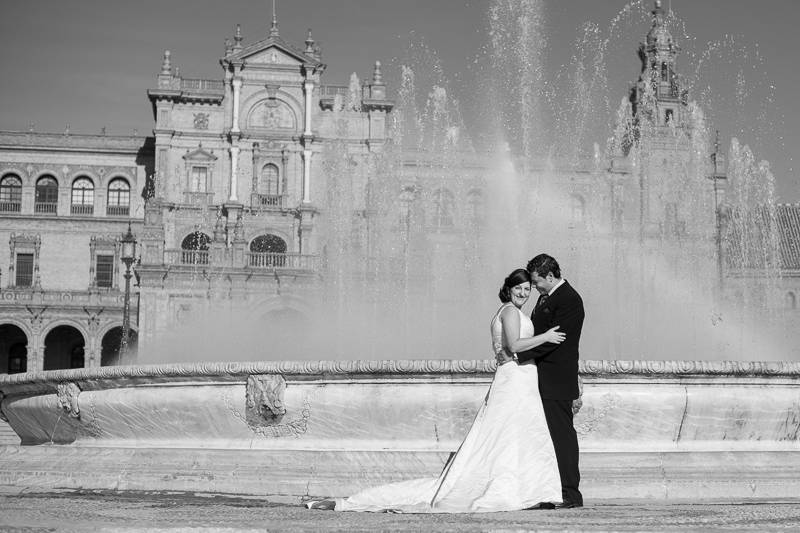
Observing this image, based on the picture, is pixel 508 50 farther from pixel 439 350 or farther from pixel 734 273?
pixel 734 273

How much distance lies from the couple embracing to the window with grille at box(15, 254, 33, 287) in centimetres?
5016

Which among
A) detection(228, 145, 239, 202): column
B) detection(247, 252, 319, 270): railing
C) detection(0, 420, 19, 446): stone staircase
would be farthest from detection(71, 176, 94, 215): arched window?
detection(0, 420, 19, 446): stone staircase

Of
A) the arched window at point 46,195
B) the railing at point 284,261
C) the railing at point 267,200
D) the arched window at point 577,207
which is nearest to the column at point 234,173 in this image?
the railing at point 267,200

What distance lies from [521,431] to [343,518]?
48.4 inches

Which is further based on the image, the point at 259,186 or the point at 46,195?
the point at 46,195

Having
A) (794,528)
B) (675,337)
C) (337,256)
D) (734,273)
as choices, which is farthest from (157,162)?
(794,528)

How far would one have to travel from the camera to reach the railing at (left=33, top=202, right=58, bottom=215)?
55.8m

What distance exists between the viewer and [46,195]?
56312 millimetres

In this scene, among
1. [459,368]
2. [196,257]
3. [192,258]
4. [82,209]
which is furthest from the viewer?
[82,209]

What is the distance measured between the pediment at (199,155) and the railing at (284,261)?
9184mm

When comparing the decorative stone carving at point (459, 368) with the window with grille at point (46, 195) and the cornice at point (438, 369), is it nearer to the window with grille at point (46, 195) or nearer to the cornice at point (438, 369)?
the cornice at point (438, 369)

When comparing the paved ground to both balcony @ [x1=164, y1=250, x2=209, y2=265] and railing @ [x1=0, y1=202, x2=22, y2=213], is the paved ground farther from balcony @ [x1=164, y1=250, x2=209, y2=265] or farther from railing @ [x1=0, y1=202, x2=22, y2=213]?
railing @ [x1=0, y1=202, x2=22, y2=213]

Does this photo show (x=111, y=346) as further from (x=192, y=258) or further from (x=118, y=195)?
(x=192, y=258)

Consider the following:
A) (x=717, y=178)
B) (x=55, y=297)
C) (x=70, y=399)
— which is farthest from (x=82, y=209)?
(x=70, y=399)
